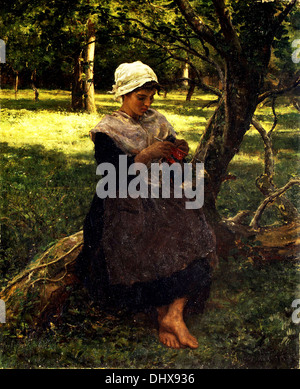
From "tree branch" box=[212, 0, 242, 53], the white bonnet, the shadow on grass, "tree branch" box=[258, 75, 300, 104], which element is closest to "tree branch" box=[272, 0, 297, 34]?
"tree branch" box=[212, 0, 242, 53]

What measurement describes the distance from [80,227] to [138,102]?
1.49 metres

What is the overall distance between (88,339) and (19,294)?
880mm

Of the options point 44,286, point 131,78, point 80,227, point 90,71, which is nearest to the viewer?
point 131,78

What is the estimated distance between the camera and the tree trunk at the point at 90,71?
5.54m

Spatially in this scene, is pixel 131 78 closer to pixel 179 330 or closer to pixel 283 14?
pixel 283 14

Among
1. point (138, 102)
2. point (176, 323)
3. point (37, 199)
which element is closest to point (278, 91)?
point (138, 102)

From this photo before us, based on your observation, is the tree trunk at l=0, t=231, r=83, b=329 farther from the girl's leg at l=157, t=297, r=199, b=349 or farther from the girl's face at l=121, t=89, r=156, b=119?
the girl's face at l=121, t=89, r=156, b=119

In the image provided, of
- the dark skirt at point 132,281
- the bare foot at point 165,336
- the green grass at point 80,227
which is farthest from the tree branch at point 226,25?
the bare foot at point 165,336

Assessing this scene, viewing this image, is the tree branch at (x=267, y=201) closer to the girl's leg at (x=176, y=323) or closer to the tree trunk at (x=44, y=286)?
the girl's leg at (x=176, y=323)

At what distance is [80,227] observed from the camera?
5398 millimetres

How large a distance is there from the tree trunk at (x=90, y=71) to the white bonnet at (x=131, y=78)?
65cm

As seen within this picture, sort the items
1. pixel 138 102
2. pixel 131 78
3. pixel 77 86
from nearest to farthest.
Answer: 1. pixel 131 78
2. pixel 138 102
3. pixel 77 86
